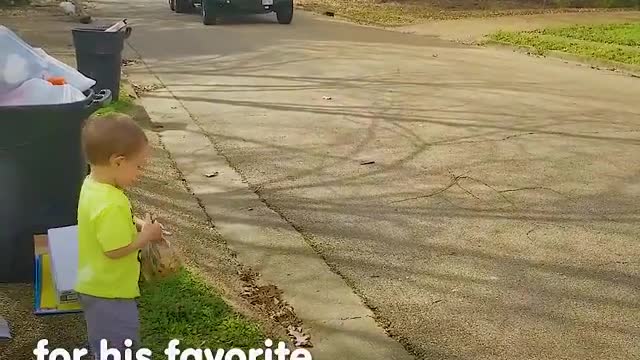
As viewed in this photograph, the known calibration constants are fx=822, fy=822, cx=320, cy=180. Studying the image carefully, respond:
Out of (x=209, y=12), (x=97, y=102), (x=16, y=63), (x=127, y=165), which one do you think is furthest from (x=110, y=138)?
(x=209, y=12)

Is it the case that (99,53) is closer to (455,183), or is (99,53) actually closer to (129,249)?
(455,183)

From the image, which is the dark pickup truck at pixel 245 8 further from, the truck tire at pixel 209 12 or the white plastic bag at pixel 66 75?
the white plastic bag at pixel 66 75

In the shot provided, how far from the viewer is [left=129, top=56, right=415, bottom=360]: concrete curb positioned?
3.78 metres

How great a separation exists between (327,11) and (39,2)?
8411mm

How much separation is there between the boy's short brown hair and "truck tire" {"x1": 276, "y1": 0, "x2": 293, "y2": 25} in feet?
58.2

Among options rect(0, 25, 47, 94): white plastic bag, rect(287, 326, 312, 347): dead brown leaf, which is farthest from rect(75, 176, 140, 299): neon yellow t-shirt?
rect(0, 25, 47, 94): white plastic bag

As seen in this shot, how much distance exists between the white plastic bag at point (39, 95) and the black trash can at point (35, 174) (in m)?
0.08

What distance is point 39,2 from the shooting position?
23969 millimetres

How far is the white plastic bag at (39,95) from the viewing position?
3955 mm

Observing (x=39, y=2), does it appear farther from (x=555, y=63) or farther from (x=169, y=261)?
(x=169, y=261)

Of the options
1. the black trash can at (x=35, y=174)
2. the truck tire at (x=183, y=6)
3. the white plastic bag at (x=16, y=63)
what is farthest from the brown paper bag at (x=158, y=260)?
the truck tire at (x=183, y=6)

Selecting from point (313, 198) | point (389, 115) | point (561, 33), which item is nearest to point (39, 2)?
point (561, 33)

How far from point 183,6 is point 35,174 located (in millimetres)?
19768

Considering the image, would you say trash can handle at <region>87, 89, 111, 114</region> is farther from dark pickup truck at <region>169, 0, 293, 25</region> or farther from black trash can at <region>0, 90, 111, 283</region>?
dark pickup truck at <region>169, 0, 293, 25</region>
